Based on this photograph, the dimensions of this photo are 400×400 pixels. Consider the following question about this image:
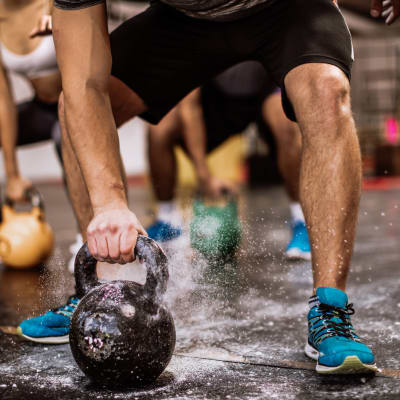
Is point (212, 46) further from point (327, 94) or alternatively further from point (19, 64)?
point (19, 64)

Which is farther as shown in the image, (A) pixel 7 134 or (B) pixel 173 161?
(B) pixel 173 161

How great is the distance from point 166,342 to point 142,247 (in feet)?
0.63

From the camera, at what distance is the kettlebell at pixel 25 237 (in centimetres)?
272

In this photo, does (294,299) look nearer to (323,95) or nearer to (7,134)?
(323,95)

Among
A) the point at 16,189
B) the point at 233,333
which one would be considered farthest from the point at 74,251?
the point at 233,333

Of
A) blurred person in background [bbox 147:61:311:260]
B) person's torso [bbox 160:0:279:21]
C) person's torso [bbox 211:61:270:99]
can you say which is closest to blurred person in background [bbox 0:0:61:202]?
blurred person in background [bbox 147:61:311:260]

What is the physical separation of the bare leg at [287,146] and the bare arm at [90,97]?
154 centimetres

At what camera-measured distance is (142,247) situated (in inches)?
47.2

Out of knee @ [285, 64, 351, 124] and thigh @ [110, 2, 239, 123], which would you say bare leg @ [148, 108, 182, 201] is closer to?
thigh @ [110, 2, 239, 123]

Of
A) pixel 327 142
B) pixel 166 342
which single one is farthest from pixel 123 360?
pixel 327 142

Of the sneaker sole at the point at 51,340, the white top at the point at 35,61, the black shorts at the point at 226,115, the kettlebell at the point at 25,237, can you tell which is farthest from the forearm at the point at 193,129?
the sneaker sole at the point at 51,340

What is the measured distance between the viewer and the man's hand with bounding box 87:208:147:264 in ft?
3.93

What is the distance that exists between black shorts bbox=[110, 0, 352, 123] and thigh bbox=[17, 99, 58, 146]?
4.87ft

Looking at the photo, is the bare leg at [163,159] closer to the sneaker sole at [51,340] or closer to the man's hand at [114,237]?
the sneaker sole at [51,340]
